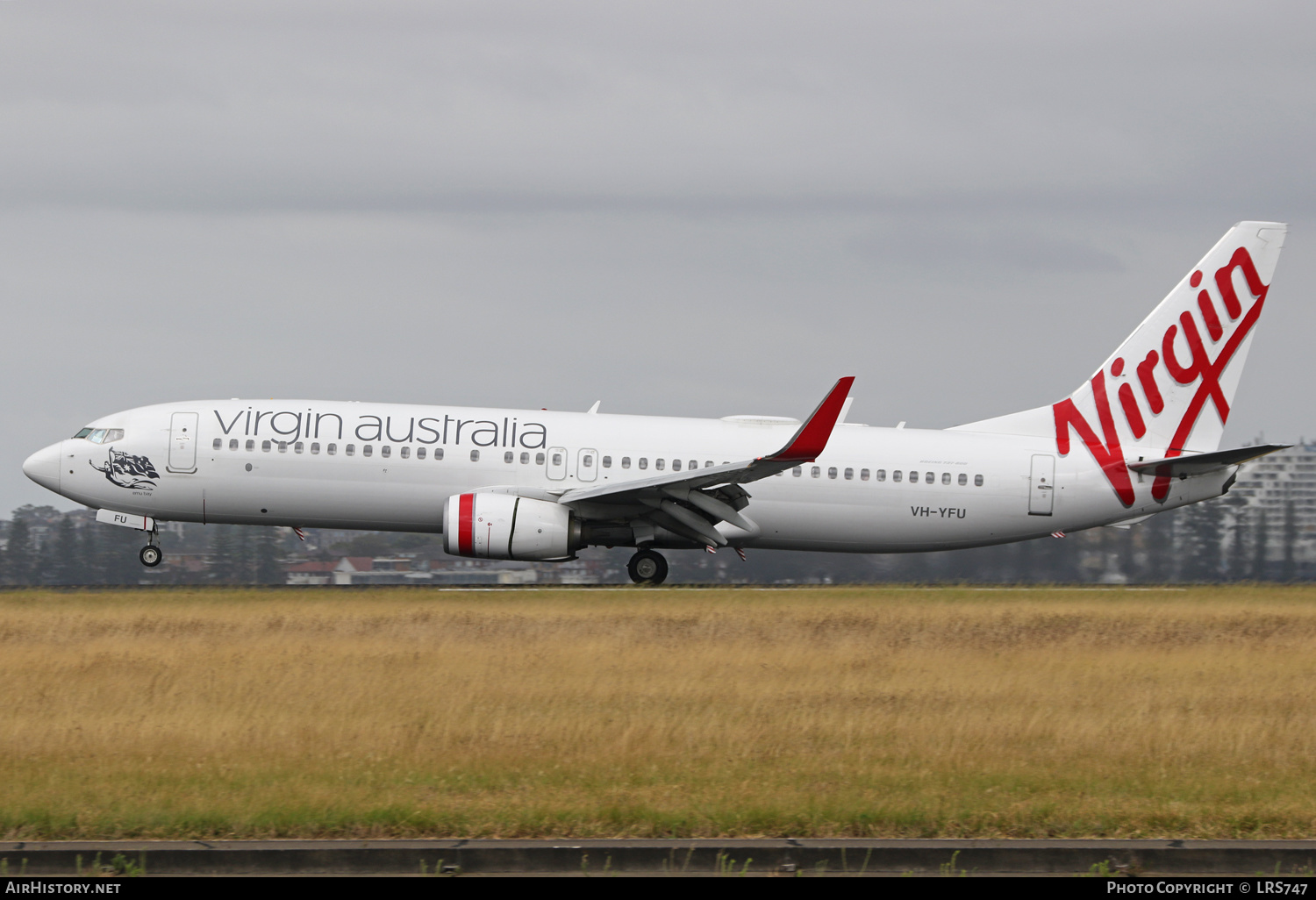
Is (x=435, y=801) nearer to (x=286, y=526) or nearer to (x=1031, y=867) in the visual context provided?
Result: (x=1031, y=867)

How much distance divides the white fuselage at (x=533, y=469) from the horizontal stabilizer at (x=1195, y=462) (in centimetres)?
37

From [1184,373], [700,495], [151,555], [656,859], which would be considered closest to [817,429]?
[700,495]

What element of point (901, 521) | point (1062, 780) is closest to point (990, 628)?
point (901, 521)

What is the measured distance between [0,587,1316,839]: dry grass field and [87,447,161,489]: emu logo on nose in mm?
6630

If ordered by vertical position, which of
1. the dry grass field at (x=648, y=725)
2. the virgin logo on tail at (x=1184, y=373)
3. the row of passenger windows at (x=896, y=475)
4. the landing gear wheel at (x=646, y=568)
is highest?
the virgin logo on tail at (x=1184, y=373)

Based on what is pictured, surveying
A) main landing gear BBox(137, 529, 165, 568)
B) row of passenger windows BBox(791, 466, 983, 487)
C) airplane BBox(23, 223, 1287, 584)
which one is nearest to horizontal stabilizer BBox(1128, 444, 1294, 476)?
airplane BBox(23, 223, 1287, 584)

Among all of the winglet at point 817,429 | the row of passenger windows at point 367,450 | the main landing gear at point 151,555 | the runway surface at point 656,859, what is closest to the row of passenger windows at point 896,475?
the winglet at point 817,429

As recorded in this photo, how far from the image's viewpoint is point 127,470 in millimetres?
33219

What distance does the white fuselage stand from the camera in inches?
1291

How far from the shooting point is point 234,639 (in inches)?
858

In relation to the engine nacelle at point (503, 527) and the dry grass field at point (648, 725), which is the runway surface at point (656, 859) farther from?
the engine nacelle at point (503, 527)

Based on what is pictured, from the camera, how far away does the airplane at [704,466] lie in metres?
32.6

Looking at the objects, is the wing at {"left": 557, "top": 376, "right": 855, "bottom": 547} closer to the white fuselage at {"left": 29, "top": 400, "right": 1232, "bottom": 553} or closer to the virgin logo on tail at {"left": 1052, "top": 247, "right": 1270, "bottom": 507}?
the white fuselage at {"left": 29, "top": 400, "right": 1232, "bottom": 553}
